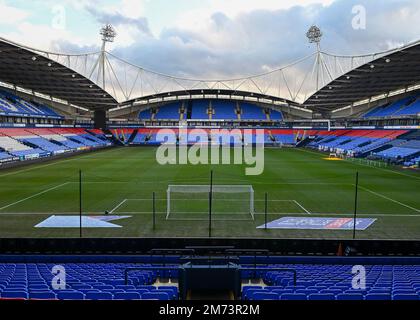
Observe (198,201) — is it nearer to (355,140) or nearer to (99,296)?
(99,296)

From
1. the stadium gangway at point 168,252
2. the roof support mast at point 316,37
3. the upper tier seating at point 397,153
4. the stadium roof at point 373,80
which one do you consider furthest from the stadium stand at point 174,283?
the roof support mast at point 316,37

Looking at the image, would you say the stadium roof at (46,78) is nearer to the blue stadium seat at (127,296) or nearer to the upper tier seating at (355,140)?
the blue stadium seat at (127,296)

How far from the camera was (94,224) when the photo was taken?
21.0m

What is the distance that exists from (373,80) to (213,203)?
58273 mm

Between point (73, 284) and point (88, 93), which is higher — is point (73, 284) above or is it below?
below

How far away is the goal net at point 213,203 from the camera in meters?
23.4

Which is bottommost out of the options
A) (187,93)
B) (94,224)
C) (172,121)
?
(94,224)

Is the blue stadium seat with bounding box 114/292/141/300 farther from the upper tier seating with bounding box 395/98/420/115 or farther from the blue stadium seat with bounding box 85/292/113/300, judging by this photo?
the upper tier seating with bounding box 395/98/420/115

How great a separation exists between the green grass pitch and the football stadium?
137 millimetres

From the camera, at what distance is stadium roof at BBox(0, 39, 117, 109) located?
54.3 meters
